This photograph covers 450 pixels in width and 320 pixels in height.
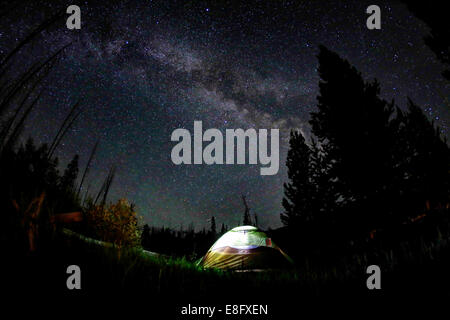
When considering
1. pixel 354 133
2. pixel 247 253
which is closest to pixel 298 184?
pixel 354 133

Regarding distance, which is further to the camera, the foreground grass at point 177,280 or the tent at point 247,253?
the tent at point 247,253

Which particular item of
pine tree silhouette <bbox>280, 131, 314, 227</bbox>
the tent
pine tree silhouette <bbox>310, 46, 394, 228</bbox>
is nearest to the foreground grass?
the tent

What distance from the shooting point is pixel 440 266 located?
1.80 metres

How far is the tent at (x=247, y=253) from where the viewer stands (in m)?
6.43

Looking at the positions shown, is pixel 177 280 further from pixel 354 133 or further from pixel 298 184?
pixel 298 184

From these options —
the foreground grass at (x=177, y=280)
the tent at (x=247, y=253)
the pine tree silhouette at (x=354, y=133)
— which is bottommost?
the tent at (x=247, y=253)

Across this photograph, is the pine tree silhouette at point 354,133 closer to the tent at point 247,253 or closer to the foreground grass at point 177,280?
the tent at point 247,253

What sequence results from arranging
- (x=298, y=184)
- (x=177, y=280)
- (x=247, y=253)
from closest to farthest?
(x=177, y=280) → (x=247, y=253) → (x=298, y=184)

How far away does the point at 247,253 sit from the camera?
671 centimetres

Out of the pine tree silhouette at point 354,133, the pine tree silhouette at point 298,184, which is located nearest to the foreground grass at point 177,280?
the pine tree silhouette at point 354,133
